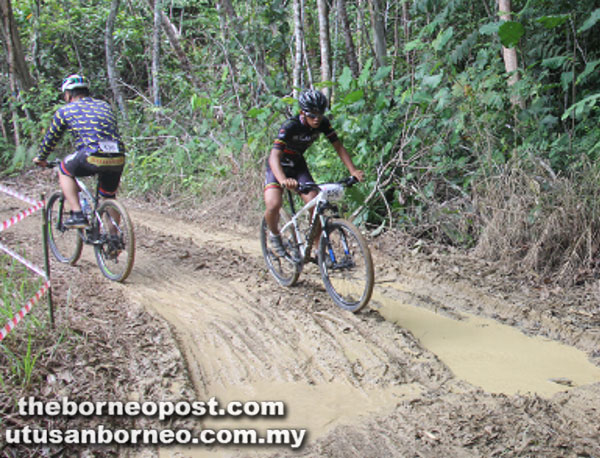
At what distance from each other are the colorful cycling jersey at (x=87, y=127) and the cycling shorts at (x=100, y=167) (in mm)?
58

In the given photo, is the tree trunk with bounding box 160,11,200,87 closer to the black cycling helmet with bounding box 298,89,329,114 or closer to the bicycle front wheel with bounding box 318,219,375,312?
the black cycling helmet with bounding box 298,89,329,114

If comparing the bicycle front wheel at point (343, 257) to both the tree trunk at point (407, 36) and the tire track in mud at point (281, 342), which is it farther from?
the tree trunk at point (407, 36)

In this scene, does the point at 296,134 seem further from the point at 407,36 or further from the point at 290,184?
the point at 407,36

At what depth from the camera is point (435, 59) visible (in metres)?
7.04

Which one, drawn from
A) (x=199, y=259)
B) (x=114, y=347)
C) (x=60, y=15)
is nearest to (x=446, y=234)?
(x=199, y=259)

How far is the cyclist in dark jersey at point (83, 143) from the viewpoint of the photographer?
5.46 m

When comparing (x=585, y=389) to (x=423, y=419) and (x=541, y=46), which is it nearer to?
(x=423, y=419)

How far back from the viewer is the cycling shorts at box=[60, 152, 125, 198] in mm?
5473

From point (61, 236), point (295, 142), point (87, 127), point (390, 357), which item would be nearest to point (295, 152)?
point (295, 142)

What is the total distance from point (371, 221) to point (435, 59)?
Answer: 2.39 metres

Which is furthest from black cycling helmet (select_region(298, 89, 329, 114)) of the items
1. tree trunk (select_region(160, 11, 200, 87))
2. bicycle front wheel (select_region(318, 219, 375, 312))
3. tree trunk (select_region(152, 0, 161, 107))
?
tree trunk (select_region(152, 0, 161, 107))

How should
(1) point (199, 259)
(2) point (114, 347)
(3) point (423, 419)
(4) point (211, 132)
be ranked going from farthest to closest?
(4) point (211, 132)
(1) point (199, 259)
(2) point (114, 347)
(3) point (423, 419)

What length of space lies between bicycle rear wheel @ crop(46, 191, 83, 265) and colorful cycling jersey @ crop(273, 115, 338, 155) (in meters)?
2.63

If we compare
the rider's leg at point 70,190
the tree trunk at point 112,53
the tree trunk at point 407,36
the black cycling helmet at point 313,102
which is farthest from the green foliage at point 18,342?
the tree trunk at point 112,53
